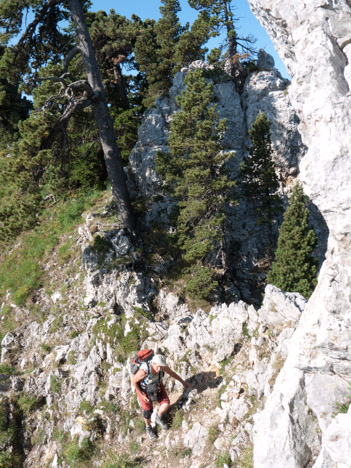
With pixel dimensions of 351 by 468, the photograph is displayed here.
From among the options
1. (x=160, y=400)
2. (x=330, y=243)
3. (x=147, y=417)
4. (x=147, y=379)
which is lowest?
(x=147, y=417)

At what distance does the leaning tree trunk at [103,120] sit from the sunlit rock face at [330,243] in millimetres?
9229

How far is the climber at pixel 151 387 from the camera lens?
7.89 meters

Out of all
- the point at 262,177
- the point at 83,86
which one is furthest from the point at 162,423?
the point at 262,177

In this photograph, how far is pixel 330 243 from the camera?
234 inches

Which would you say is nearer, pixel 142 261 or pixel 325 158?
pixel 325 158

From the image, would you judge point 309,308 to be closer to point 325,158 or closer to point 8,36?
point 325,158

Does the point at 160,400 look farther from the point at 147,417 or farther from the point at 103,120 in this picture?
the point at 103,120

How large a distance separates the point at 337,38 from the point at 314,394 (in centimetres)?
620

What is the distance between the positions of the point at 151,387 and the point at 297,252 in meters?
8.02

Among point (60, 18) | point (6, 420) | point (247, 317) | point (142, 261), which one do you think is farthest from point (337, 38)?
point (6, 420)

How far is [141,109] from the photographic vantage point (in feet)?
74.8

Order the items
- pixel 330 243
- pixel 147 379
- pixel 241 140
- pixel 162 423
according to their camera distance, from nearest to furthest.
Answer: pixel 330 243 < pixel 147 379 < pixel 162 423 < pixel 241 140

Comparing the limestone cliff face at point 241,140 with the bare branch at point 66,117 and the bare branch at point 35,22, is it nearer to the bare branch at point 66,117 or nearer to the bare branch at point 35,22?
the bare branch at point 66,117

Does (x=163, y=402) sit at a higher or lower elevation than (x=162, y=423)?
higher
